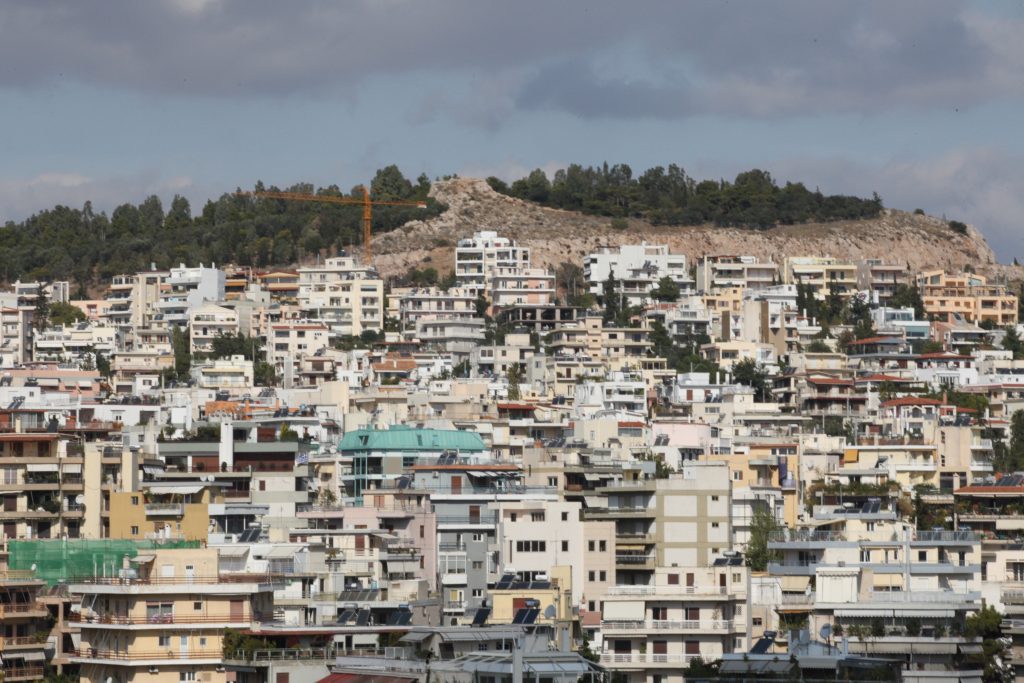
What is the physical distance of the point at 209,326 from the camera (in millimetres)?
182625

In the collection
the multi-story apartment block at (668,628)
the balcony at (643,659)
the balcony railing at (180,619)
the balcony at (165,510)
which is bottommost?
the balcony at (643,659)

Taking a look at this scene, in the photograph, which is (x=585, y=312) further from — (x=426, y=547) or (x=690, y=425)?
(x=426, y=547)

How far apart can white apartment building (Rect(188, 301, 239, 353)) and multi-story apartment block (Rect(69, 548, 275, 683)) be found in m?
117

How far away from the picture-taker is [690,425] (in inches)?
5231

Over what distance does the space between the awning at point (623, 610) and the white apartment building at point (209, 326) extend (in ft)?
368

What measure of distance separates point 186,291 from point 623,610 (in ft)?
424

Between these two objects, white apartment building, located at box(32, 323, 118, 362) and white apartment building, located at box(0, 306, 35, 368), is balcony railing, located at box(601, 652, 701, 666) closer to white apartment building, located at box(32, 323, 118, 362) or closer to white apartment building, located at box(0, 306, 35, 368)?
white apartment building, located at box(32, 323, 118, 362)

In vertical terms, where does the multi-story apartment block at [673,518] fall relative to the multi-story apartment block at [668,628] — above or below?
above

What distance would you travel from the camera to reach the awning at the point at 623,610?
229 ft

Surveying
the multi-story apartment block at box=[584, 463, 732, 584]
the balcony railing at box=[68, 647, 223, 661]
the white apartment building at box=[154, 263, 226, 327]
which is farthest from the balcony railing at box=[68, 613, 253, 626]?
the white apartment building at box=[154, 263, 226, 327]

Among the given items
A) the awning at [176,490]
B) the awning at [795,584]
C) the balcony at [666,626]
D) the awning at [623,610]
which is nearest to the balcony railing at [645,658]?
the balcony at [666,626]

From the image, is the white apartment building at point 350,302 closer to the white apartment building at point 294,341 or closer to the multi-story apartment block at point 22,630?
the white apartment building at point 294,341

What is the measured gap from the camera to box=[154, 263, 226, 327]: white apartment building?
190 meters

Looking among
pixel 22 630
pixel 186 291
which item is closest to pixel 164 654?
pixel 22 630
